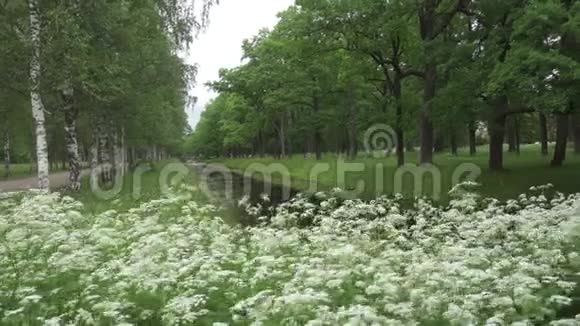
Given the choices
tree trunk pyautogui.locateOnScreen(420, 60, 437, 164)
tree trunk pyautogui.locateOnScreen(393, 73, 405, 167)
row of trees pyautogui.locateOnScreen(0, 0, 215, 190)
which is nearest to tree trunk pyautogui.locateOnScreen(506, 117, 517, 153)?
tree trunk pyautogui.locateOnScreen(393, 73, 405, 167)

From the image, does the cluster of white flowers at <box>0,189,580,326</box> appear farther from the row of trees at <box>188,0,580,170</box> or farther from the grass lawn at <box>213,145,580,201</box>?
the grass lawn at <box>213,145,580,201</box>

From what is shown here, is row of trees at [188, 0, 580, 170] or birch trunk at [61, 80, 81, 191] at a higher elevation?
row of trees at [188, 0, 580, 170]

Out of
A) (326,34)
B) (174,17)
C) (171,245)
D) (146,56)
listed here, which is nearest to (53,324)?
(171,245)

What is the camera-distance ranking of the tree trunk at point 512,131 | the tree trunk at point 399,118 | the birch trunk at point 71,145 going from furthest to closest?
the tree trunk at point 512,131, the tree trunk at point 399,118, the birch trunk at point 71,145

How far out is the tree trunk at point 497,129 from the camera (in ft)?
84.8

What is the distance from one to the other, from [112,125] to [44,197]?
23.1m

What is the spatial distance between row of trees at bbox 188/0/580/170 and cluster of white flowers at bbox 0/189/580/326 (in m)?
11.9

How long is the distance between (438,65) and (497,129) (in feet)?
14.9

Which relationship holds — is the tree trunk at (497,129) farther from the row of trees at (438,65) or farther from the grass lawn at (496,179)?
the grass lawn at (496,179)

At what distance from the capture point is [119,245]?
8406 millimetres

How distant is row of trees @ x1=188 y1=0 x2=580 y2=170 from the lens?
19359mm

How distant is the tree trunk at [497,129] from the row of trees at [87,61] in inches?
591

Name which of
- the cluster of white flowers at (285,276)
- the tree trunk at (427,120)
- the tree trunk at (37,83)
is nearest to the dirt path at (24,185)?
the tree trunk at (37,83)

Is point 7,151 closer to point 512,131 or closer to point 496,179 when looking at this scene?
point 496,179
